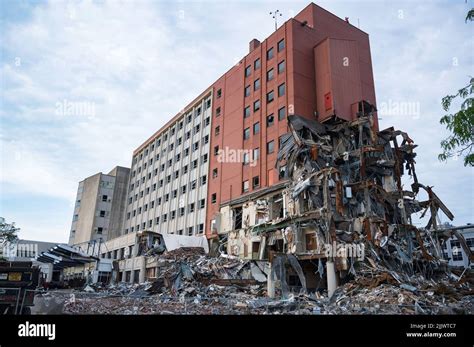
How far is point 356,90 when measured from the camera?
34.3 metres

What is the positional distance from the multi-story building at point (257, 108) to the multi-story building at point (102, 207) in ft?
51.5

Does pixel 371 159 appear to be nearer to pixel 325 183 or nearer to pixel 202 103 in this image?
pixel 325 183

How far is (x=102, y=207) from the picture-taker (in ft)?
222

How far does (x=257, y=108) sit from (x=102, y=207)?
43.1m

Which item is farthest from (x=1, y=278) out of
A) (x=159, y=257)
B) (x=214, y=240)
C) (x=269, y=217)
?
(x=214, y=240)

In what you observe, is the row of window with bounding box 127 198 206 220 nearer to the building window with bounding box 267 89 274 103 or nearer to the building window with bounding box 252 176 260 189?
the building window with bounding box 252 176 260 189

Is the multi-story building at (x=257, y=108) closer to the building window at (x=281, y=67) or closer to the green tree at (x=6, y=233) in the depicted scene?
the building window at (x=281, y=67)

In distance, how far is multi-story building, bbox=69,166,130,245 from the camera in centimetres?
6606

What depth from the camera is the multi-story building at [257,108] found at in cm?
3362

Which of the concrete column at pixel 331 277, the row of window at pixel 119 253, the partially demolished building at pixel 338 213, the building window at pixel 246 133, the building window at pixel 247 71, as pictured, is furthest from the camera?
the row of window at pixel 119 253

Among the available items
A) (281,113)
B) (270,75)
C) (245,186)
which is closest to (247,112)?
(270,75)

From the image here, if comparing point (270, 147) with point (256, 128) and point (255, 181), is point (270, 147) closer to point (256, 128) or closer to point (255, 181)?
point (255, 181)

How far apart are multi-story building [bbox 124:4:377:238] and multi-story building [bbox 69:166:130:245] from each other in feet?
51.5

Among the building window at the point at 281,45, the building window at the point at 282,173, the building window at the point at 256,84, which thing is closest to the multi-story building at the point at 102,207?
the building window at the point at 256,84
